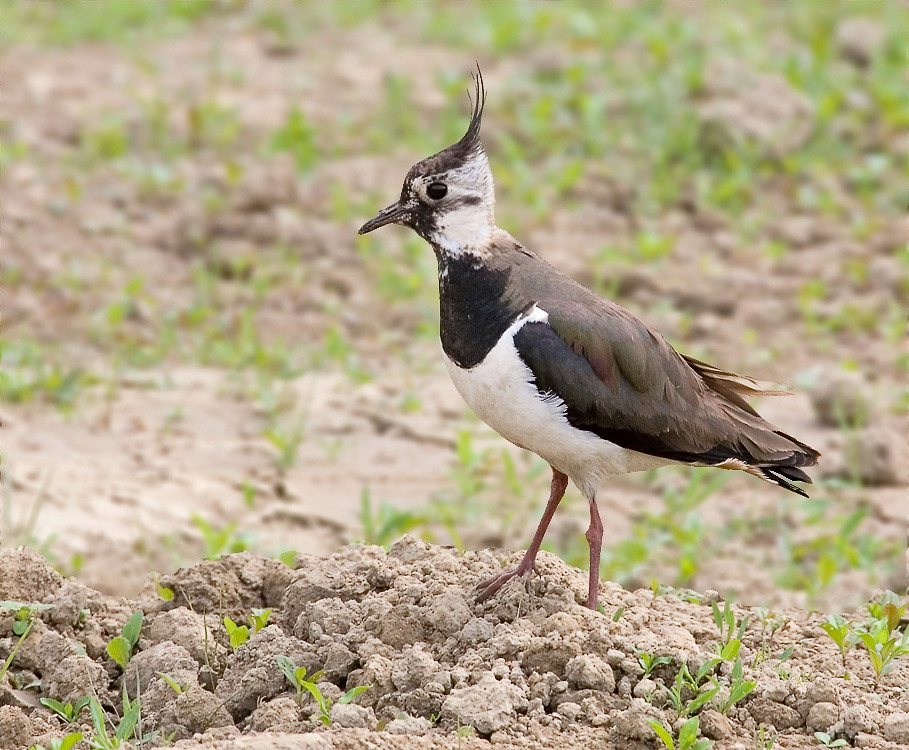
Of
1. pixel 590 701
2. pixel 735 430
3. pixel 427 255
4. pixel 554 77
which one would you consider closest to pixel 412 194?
pixel 735 430

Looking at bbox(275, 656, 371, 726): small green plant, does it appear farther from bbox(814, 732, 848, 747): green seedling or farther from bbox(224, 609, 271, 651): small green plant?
bbox(814, 732, 848, 747): green seedling

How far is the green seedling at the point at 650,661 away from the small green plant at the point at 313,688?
2.76ft

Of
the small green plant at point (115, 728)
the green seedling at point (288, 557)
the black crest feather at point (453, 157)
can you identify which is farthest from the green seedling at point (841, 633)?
the small green plant at point (115, 728)

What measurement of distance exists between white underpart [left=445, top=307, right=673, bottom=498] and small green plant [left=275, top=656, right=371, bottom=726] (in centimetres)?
102

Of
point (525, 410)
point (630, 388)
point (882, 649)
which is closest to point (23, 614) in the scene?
point (525, 410)

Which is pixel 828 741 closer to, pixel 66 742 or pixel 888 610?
pixel 888 610

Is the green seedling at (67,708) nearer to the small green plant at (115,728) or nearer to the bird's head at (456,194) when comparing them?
the small green plant at (115,728)

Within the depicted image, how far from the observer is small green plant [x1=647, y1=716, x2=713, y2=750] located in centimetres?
381

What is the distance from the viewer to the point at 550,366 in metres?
4.45

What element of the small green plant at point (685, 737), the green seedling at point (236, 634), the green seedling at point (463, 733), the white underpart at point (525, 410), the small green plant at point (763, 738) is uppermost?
the white underpart at point (525, 410)

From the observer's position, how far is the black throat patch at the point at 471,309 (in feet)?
14.9

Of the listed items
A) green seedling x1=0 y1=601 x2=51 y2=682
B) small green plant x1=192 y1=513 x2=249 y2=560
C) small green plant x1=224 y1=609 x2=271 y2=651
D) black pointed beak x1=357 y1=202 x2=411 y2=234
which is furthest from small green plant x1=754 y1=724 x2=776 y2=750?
small green plant x1=192 y1=513 x2=249 y2=560

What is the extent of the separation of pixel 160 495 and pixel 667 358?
2867 mm

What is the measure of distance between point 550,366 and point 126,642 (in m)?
1.65
